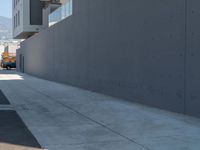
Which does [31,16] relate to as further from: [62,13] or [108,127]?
[108,127]

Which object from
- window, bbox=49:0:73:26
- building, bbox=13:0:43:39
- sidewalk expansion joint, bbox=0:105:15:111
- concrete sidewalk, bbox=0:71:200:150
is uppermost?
building, bbox=13:0:43:39

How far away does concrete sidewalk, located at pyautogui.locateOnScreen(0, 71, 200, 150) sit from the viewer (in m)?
7.90

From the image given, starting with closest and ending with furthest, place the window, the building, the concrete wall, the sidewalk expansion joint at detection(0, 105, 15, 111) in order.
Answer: the concrete wall → the sidewalk expansion joint at detection(0, 105, 15, 111) → the window → the building

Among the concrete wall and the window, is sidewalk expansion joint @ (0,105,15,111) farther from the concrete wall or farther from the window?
the window

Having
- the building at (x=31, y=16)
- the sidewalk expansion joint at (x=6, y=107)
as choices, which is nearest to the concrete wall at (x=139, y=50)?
the sidewalk expansion joint at (x=6, y=107)

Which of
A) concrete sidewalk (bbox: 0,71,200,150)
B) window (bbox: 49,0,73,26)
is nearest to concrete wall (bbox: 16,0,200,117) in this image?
concrete sidewalk (bbox: 0,71,200,150)

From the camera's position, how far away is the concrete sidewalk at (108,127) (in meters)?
7.90

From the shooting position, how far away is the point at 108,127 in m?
9.87

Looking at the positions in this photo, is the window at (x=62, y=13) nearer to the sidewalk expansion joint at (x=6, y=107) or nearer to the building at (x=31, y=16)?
the sidewalk expansion joint at (x=6, y=107)

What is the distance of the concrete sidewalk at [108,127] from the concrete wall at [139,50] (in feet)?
2.34

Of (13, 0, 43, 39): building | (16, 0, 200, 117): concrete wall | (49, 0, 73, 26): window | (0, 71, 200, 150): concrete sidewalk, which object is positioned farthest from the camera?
(13, 0, 43, 39): building

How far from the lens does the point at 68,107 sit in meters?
14.1

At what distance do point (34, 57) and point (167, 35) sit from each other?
105 ft

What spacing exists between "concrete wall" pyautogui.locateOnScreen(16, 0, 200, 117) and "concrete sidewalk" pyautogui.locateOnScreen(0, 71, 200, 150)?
712 mm
